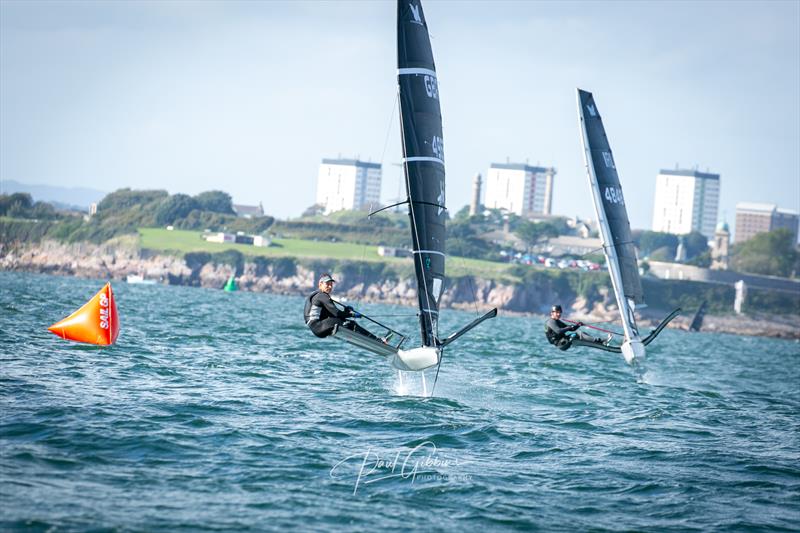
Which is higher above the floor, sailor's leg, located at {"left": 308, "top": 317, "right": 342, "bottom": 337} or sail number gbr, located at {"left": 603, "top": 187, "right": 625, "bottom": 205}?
sail number gbr, located at {"left": 603, "top": 187, "right": 625, "bottom": 205}

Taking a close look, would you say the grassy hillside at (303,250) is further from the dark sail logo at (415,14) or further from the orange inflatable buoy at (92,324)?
the dark sail logo at (415,14)

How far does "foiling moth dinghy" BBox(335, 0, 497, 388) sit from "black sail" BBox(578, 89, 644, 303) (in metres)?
9.81

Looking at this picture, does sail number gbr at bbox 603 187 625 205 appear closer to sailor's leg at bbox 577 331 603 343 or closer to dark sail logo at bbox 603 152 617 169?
dark sail logo at bbox 603 152 617 169

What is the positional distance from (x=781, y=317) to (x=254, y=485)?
15143 centimetres

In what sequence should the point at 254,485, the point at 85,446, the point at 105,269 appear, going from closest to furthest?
the point at 254,485 < the point at 85,446 < the point at 105,269

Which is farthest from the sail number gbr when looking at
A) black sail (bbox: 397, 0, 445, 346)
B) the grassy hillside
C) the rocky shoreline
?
the grassy hillside

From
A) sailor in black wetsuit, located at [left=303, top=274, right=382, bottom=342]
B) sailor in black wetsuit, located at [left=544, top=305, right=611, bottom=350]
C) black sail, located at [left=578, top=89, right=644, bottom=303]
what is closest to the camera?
sailor in black wetsuit, located at [left=303, top=274, right=382, bottom=342]

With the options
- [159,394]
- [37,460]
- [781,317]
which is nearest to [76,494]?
[37,460]

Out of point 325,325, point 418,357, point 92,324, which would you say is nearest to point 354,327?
point 325,325

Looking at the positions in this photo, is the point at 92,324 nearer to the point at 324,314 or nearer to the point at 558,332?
the point at 324,314

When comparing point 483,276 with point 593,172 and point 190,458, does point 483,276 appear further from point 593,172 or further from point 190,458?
point 190,458

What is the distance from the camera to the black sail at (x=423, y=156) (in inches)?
835

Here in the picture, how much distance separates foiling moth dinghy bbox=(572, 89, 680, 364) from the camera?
30.2 metres

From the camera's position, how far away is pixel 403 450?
54.4 feet
